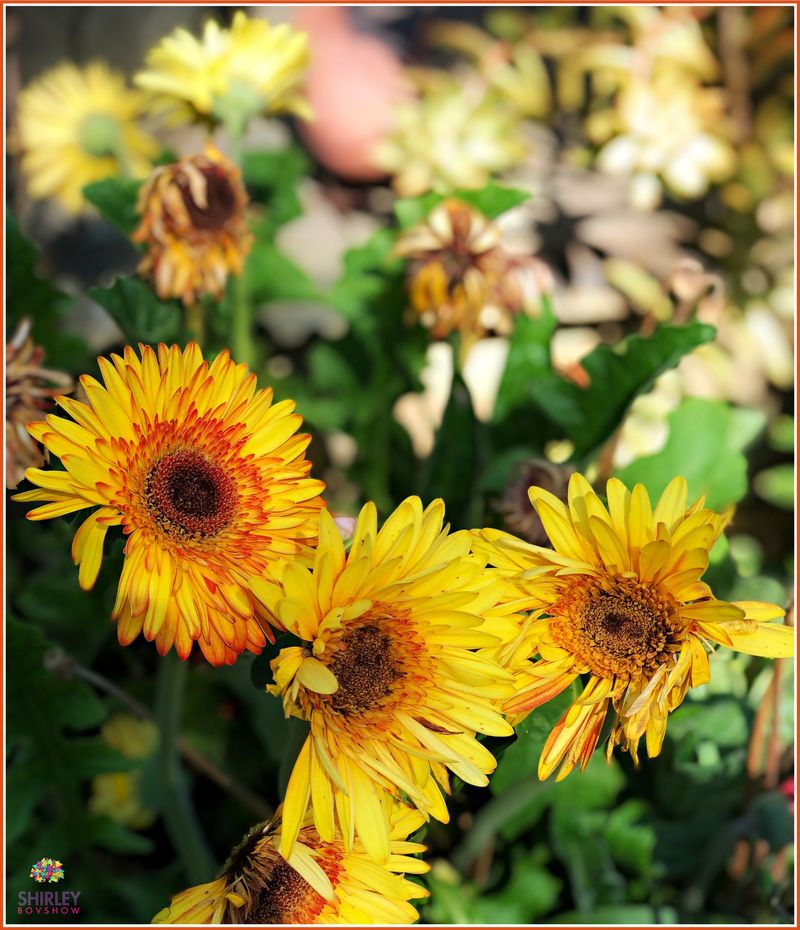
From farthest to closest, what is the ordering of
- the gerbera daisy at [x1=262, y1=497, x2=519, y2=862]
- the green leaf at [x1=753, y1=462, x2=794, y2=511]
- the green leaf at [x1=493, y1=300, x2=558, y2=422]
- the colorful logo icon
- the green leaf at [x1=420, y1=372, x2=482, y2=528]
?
1. the green leaf at [x1=753, y1=462, x2=794, y2=511]
2. the green leaf at [x1=493, y1=300, x2=558, y2=422]
3. the green leaf at [x1=420, y1=372, x2=482, y2=528]
4. the colorful logo icon
5. the gerbera daisy at [x1=262, y1=497, x2=519, y2=862]

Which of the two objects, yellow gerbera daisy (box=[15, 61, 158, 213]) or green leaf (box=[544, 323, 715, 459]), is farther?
yellow gerbera daisy (box=[15, 61, 158, 213])

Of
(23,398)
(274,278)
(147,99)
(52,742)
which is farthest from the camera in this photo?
(147,99)

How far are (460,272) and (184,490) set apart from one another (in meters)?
0.39

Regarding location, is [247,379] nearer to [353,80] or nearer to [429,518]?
[429,518]

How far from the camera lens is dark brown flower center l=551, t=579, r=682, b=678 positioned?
45 cm

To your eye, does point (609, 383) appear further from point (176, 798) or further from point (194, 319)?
point (176, 798)

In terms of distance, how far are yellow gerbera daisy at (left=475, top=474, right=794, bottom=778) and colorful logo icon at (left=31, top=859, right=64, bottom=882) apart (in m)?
0.46

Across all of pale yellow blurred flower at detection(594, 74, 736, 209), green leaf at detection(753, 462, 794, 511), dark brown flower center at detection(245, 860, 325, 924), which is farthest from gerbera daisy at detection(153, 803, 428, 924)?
pale yellow blurred flower at detection(594, 74, 736, 209)

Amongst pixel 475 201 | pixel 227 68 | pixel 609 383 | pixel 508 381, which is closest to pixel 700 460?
pixel 609 383

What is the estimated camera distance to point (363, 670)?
1.50ft

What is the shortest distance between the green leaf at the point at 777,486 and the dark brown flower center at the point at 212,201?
2.67 feet

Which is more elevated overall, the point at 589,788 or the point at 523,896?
the point at 589,788

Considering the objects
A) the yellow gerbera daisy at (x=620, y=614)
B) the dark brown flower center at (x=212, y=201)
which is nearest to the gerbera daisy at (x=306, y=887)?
the yellow gerbera daisy at (x=620, y=614)

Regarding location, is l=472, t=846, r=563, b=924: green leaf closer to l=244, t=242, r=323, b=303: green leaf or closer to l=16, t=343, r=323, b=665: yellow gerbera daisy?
l=16, t=343, r=323, b=665: yellow gerbera daisy
